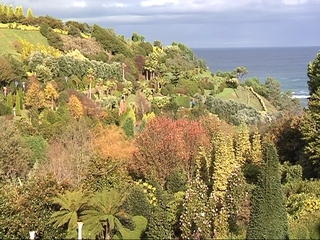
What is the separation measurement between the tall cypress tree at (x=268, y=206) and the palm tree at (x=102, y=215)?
13.5ft

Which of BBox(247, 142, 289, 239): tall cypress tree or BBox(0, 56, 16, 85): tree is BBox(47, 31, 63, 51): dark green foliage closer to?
BBox(0, 56, 16, 85): tree

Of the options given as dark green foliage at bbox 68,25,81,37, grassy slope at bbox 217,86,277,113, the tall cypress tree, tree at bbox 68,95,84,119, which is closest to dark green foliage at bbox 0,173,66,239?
the tall cypress tree

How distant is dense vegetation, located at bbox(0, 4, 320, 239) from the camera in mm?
→ 14742

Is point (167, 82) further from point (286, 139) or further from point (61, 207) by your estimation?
point (61, 207)

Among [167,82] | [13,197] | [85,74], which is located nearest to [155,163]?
[13,197]

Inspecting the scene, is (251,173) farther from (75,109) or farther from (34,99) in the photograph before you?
(34,99)

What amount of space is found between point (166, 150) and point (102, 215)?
11.7 meters

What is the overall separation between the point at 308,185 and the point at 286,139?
834 centimetres

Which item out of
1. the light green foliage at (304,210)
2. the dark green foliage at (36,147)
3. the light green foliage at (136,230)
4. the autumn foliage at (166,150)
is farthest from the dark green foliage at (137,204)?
the dark green foliage at (36,147)

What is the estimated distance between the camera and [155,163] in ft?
84.9

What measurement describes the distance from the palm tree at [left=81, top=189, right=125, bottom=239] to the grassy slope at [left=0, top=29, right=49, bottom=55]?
48.9m

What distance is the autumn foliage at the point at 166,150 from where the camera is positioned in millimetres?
25875

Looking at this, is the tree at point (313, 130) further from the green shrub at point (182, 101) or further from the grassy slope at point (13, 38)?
the grassy slope at point (13, 38)

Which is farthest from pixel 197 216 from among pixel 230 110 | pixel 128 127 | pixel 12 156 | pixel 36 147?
pixel 230 110
